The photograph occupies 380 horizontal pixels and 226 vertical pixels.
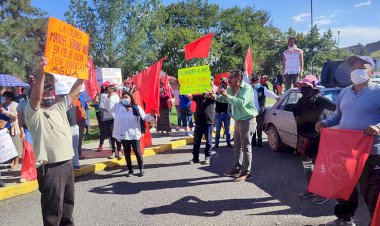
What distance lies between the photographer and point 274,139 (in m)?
8.36

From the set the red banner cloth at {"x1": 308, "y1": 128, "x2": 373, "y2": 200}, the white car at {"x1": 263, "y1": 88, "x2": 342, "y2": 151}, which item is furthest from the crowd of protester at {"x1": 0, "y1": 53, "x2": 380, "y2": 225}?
the white car at {"x1": 263, "y1": 88, "x2": 342, "y2": 151}

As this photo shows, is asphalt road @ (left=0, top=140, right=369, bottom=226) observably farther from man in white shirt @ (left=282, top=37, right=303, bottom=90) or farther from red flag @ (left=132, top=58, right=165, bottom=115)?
man in white shirt @ (left=282, top=37, right=303, bottom=90)

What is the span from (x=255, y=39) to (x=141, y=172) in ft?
126

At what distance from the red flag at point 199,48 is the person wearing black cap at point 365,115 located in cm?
517

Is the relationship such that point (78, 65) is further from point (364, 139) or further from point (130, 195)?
point (364, 139)

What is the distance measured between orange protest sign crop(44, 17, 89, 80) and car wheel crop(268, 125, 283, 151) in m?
5.01

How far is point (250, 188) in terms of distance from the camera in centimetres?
583

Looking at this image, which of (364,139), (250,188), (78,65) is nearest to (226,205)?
(250,188)

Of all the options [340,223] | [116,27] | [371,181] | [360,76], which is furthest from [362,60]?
[116,27]

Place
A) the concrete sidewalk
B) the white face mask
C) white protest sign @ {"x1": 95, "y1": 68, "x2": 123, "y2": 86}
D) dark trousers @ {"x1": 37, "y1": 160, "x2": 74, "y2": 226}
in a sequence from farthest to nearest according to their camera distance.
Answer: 1. white protest sign @ {"x1": 95, "y1": 68, "x2": 123, "y2": 86}
2. the concrete sidewalk
3. the white face mask
4. dark trousers @ {"x1": 37, "y1": 160, "x2": 74, "y2": 226}

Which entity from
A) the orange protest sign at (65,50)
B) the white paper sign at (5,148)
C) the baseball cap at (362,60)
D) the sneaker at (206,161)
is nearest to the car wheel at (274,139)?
the sneaker at (206,161)

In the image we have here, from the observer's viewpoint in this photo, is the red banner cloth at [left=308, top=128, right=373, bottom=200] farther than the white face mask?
No

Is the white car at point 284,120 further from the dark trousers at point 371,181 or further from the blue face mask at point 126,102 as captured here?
the dark trousers at point 371,181

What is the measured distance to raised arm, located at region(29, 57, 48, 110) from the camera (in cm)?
331
